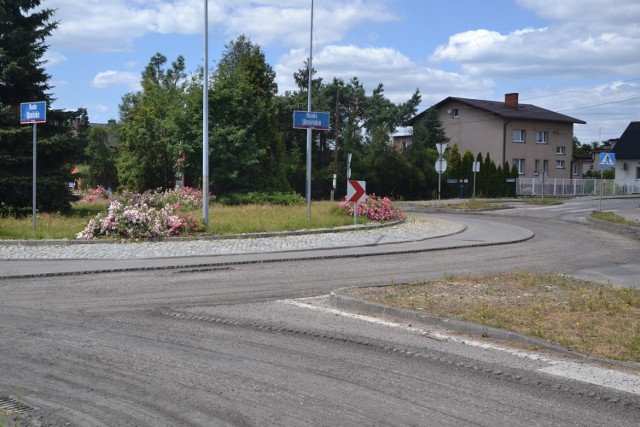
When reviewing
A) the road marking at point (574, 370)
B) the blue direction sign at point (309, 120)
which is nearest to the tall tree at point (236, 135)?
the blue direction sign at point (309, 120)

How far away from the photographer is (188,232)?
19594mm

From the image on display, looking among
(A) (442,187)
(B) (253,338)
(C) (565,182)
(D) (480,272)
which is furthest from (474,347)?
(C) (565,182)

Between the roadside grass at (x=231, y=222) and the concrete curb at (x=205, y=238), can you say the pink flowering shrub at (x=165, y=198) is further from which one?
the concrete curb at (x=205, y=238)

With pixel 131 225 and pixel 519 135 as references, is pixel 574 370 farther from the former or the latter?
pixel 519 135

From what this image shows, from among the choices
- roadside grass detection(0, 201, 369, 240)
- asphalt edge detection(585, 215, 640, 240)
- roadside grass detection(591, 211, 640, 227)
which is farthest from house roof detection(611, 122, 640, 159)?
roadside grass detection(0, 201, 369, 240)

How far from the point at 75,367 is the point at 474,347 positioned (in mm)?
4051

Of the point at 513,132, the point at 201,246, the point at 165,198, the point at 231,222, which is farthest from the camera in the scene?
the point at 513,132

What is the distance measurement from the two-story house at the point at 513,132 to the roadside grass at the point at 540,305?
5355cm

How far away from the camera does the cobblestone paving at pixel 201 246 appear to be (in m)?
16.1

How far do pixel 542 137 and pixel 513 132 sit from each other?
4.25 m

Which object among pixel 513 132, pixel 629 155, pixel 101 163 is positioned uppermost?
Answer: pixel 513 132

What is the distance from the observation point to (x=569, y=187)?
61469 mm

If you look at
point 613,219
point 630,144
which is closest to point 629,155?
point 630,144

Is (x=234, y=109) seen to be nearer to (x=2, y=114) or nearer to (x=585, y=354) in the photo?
(x=2, y=114)
